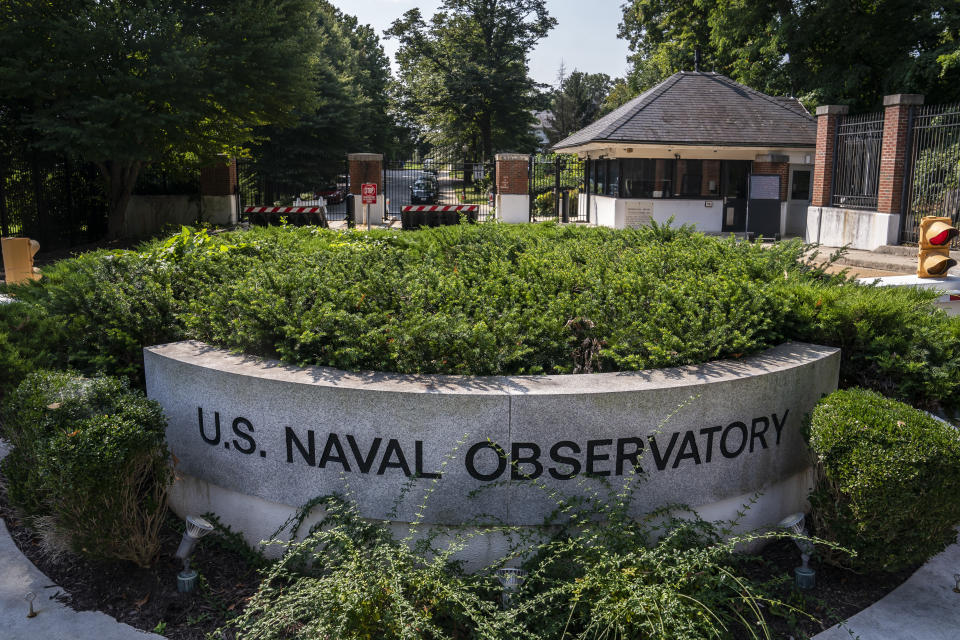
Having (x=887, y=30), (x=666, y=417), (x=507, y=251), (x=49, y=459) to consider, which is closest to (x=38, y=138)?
(x=507, y=251)

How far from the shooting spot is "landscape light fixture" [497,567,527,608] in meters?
3.45

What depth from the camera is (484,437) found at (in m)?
3.75

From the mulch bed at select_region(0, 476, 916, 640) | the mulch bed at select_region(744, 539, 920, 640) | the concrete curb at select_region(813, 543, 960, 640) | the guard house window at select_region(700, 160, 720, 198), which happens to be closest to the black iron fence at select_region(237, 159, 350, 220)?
the guard house window at select_region(700, 160, 720, 198)

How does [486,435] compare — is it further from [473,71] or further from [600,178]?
[473,71]

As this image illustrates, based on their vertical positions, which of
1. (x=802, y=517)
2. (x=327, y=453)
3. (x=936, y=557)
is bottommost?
(x=936, y=557)

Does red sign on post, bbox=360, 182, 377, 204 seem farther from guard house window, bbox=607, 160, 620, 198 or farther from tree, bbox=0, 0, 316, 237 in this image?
guard house window, bbox=607, 160, 620, 198

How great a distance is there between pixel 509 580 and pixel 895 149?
60.8ft

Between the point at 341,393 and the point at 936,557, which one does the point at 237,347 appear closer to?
the point at 341,393

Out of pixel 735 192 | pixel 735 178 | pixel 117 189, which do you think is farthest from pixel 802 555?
pixel 735 178

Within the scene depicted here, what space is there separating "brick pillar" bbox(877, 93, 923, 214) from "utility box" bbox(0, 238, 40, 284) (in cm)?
1836

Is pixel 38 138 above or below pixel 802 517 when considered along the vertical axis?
above

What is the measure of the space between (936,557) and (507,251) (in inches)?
167

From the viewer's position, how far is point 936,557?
172 inches

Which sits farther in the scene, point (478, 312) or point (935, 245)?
point (935, 245)
